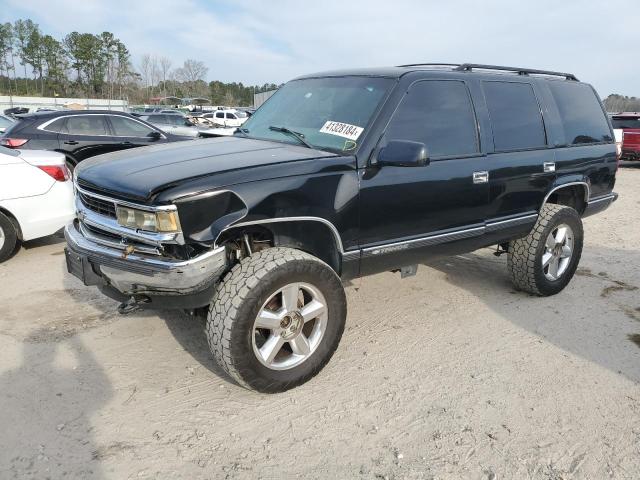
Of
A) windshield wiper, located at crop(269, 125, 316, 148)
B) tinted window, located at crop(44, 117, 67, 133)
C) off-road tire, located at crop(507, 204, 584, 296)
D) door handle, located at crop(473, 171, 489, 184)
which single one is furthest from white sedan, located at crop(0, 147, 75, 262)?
off-road tire, located at crop(507, 204, 584, 296)

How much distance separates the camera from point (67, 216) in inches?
225

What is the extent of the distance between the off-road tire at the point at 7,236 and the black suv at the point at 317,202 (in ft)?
7.94

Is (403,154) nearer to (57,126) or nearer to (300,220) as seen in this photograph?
(300,220)

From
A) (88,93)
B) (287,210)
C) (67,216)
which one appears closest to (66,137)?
(67,216)

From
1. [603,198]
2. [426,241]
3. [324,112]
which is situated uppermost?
[324,112]

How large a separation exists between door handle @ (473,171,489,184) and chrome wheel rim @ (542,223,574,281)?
1168 millimetres

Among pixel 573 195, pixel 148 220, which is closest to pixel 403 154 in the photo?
pixel 148 220

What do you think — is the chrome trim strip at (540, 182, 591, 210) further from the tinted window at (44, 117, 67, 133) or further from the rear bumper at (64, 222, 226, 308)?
the tinted window at (44, 117, 67, 133)

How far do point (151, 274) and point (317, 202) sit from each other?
1.05 metres

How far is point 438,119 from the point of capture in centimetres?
375

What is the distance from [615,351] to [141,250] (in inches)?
132

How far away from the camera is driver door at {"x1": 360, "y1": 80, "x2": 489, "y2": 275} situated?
135 inches

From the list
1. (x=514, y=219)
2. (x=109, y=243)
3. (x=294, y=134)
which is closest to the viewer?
(x=109, y=243)

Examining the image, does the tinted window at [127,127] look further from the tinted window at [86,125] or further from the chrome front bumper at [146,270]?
the chrome front bumper at [146,270]
